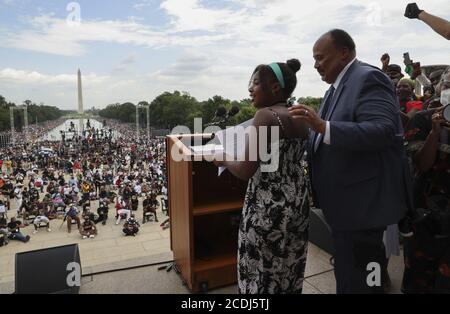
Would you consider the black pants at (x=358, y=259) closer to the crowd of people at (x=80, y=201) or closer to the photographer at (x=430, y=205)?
the photographer at (x=430, y=205)

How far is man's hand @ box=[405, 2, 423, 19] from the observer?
2.25 metres

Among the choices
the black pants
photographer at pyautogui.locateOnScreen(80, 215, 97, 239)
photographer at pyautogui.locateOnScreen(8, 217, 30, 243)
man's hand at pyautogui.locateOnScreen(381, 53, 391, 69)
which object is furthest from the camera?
photographer at pyautogui.locateOnScreen(80, 215, 97, 239)

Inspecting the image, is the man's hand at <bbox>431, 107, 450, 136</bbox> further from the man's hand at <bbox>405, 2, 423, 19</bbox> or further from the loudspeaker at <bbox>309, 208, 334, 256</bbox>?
the loudspeaker at <bbox>309, 208, 334, 256</bbox>

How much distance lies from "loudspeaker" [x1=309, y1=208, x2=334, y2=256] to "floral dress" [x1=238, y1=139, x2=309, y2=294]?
208cm

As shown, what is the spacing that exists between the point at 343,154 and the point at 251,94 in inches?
23.4

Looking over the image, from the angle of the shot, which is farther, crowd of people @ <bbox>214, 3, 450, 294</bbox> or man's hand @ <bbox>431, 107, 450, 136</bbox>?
man's hand @ <bbox>431, 107, 450, 136</bbox>

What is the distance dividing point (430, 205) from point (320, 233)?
2.13m

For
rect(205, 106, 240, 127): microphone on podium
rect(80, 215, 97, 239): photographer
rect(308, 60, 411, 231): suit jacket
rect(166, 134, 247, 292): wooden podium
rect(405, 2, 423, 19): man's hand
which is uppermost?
rect(405, 2, 423, 19): man's hand

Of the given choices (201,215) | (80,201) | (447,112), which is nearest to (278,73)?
(447,112)

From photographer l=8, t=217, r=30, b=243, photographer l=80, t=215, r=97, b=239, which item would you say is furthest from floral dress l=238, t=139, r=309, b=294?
photographer l=8, t=217, r=30, b=243

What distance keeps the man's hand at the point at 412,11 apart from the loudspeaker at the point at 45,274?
3.67 meters

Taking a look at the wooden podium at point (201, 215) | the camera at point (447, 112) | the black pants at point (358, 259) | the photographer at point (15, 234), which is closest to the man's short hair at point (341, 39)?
the camera at point (447, 112)

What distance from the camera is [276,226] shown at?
192 cm

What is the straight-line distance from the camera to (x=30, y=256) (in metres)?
3.55
